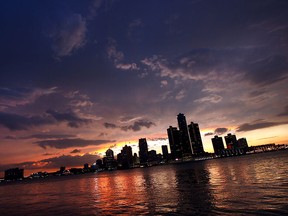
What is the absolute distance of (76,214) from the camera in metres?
40.8

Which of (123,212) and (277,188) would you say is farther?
(277,188)

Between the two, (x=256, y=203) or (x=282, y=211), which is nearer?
(x=282, y=211)

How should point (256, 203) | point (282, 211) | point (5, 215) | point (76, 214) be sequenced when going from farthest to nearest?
point (5, 215), point (76, 214), point (256, 203), point (282, 211)

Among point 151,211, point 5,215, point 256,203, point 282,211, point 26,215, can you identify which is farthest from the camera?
point 5,215

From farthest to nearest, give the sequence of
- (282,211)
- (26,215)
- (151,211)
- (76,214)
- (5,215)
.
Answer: (5,215), (26,215), (76,214), (151,211), (282,211)

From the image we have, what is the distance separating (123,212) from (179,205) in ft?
28.3

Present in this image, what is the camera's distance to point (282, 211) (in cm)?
2642

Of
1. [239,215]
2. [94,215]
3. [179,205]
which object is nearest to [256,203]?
[239,215]

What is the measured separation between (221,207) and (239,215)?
5.47m

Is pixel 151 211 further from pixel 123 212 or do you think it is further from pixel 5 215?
pixel 5 215

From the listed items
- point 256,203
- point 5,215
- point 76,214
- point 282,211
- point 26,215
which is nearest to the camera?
point 282,211

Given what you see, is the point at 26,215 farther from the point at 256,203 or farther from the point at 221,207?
the point at 256,203

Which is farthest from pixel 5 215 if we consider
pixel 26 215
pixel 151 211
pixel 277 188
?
pixel 277 188

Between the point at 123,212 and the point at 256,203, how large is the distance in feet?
61.9
